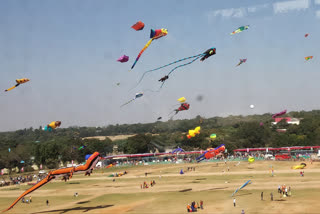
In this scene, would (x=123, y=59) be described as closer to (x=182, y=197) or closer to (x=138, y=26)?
(x=138, y=26)

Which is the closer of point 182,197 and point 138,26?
point 138,26

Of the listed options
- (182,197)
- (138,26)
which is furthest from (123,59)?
(182,197)

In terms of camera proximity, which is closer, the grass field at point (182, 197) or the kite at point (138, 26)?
the kite at point (138, 26)

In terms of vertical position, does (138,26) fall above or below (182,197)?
above

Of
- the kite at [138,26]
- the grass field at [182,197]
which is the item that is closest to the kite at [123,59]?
the kite at [138,26]

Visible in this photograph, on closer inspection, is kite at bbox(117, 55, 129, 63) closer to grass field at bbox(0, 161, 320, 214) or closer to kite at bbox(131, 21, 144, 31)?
kite at bbox(131, 21, 144, 31)

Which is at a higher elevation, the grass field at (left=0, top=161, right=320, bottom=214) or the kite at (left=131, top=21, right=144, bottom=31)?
the kite at (left=131, top=21, right=144, bottom=31)

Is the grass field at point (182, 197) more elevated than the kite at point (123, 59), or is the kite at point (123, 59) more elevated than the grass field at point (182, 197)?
the kite at point (123, 59)

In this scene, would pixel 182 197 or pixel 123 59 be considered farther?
pixel 182 197

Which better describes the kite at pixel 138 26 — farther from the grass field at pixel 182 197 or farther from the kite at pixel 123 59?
the grass field at pixel 182 197

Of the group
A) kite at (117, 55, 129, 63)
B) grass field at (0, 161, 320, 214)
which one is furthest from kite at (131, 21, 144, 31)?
grass field at (0, 161, 320, 214)

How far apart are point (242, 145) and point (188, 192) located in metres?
90.4

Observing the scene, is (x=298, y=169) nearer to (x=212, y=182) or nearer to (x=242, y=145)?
(x=212, y=182)

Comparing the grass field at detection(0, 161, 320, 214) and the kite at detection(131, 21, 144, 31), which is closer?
the kite at detection(131, 21, 144, 31)
